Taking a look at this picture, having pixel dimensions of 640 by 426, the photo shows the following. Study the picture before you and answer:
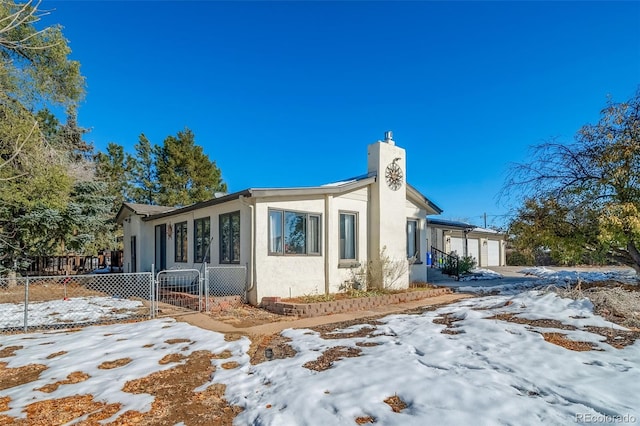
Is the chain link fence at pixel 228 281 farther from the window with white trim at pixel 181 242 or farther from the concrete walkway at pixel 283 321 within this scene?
the window with white trim at pixel 181 242

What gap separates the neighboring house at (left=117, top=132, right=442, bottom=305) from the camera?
29.7 ft

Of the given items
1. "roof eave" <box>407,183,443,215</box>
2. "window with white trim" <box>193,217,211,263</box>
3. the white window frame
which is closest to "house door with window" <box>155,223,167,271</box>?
"window with white trim" <box>193,217,211,263</box>

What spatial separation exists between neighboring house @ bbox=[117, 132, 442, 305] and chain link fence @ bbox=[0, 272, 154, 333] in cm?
223

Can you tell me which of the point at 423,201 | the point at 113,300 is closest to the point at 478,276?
the point at 423,201

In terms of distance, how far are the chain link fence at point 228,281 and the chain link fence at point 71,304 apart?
5.49 ft

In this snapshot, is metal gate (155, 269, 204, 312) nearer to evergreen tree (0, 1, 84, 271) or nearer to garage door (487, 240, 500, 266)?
evergreen tree (0, 1, 84, 271)

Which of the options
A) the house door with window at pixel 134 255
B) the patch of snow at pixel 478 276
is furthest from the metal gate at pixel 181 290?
the patch of snow at pixel 478 276

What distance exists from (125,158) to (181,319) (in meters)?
23.2

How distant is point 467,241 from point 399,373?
63.9 ft

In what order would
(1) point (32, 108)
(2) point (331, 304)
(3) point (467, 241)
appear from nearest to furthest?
(2) point (331, 304) → (1) point (32, 108) → (3) point (467, 241)

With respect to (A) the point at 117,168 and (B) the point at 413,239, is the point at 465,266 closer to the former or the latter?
(B) the point at 413,239

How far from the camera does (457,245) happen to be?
20922mm

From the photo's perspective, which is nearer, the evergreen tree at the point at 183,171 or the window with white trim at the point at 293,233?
the window with white trim at the point at 293,233

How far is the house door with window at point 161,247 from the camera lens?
14.3m
